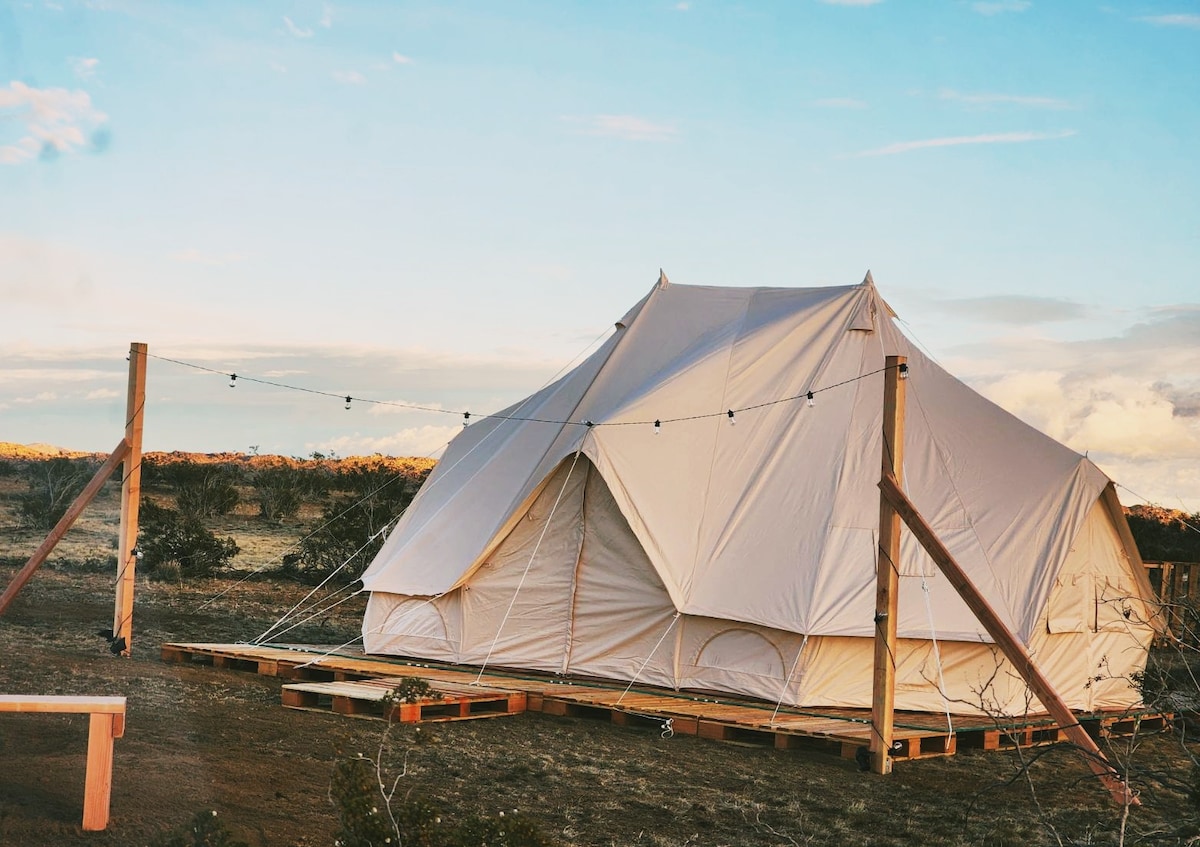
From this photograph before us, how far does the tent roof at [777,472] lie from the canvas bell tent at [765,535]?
20mm

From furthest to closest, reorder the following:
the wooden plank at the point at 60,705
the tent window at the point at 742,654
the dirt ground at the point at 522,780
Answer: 1. the tent window at the point at 742,654
2. the dirt ground at the point at 522,780
3. the wooden plank at the point at 60,705

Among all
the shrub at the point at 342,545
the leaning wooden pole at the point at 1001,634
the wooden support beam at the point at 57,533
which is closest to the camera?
the leaning wooden pole at the point at 1001,634

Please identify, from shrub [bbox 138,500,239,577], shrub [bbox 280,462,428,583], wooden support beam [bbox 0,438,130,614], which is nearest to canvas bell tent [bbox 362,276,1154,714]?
wooden support beam [bbox 0,438,130,614]

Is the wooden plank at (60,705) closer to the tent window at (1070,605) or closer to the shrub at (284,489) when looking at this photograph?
the tent window at (1070,605)

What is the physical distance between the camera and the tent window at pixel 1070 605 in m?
10.8

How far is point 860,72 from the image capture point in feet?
35.3

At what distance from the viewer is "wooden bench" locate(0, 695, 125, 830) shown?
535 centimetres

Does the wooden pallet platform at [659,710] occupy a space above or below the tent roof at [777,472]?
below

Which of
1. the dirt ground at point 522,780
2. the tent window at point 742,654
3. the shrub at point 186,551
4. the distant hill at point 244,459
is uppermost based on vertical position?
the distant hill at point 244,459

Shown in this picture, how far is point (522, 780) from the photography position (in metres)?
7.41

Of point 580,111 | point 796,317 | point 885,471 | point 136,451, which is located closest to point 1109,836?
point 885,471

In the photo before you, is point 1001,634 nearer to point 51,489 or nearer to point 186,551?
point 186,551

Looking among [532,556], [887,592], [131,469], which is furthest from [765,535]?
[131,469]

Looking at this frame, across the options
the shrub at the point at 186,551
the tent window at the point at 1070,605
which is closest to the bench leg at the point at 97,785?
the tent window at the point at 1070,605
